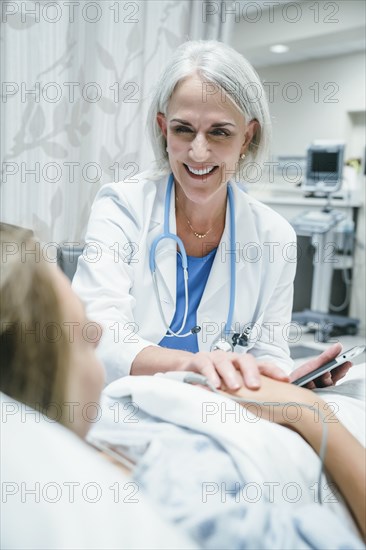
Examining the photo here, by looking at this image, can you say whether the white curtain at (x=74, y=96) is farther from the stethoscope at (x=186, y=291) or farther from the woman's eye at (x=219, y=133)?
the woman's eye at (x=219, y=133)

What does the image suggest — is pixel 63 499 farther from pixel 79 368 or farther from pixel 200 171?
pixel 200 171

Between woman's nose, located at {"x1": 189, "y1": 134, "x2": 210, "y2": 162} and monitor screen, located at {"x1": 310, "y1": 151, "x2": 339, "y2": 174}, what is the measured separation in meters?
3.44

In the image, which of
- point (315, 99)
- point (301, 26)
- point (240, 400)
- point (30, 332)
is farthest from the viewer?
point (315, 99)

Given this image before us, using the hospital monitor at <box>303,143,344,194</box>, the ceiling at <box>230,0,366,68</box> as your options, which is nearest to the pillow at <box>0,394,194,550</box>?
the ceiling at <box>230,0,366,68</box>

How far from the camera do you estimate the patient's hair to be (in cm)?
59

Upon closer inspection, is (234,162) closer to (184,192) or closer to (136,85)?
(184,192)

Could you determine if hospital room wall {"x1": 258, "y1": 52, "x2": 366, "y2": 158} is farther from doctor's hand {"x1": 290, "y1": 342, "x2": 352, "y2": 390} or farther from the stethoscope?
doctor's hand {"x1": 290, "y1": 342, "x2": 352, "y2": 390}

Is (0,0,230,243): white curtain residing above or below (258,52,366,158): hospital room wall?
below

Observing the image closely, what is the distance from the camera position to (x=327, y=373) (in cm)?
111

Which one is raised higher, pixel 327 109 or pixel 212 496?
pixel 327 109

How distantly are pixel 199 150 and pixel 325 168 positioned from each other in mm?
3490

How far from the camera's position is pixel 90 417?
2.37 feet

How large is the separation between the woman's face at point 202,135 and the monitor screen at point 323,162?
330 cm

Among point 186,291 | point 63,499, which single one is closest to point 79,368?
point 63,499
